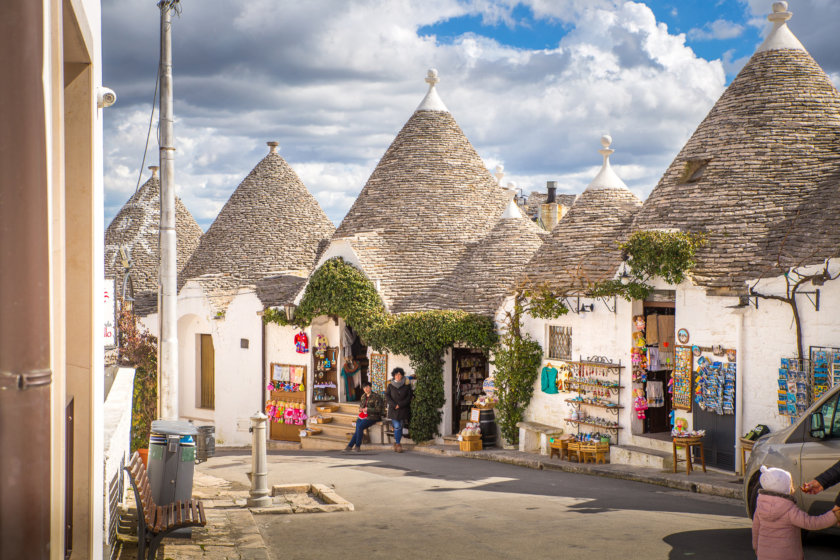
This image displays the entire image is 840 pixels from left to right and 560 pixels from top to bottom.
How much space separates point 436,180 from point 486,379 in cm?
702

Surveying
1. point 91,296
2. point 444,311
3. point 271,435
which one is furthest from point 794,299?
point 271,435

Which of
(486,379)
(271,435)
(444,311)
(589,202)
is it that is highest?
(589,202)

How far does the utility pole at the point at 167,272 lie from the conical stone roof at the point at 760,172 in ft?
28.6

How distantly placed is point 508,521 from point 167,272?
20.5 ft

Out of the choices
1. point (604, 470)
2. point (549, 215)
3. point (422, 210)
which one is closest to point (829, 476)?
point (604, 470)

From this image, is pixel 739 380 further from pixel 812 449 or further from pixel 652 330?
pixel 812 449

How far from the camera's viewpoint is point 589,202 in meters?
19.0

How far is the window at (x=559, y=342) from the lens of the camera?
1700 cm

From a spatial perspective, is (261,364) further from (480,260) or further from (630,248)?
(630,248)

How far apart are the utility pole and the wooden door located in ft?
44.2

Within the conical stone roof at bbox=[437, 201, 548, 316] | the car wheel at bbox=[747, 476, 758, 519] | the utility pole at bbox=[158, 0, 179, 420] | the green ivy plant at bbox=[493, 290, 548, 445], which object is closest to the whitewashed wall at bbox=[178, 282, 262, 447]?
the conical stone roof at bbox=[437, 201, 548, 316]

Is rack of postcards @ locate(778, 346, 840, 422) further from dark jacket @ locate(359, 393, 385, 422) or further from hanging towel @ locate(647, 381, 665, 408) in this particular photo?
dark jacket @ locate(359, 393, 385, 422)

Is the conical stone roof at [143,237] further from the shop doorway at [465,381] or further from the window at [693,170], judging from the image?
the window at [693,170]

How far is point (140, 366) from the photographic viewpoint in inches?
995
